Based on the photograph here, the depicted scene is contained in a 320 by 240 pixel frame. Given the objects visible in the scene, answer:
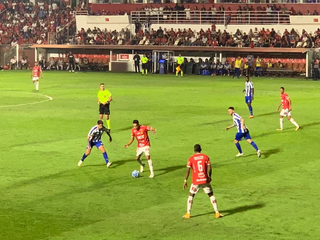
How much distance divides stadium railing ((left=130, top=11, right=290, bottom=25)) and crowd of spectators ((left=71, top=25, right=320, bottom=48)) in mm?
1630

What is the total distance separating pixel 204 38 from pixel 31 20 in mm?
30591

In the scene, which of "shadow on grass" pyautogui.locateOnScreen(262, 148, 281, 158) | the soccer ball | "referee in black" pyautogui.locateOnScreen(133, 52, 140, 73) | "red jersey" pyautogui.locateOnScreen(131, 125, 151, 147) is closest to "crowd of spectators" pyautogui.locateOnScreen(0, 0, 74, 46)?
→ "referee in black" pyautogui.locateOnScreen(133, 52, 140, 73)

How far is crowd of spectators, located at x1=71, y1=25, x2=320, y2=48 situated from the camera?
64.6m

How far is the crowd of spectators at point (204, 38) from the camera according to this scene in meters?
64.6

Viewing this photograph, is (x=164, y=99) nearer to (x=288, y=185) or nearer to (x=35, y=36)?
(x=288, y=185)

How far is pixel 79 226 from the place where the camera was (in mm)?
15703

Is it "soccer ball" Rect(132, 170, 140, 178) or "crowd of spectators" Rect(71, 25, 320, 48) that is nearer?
"soccer ball" Rect(132, 170, 140, 178)

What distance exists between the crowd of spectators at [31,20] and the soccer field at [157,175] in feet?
143

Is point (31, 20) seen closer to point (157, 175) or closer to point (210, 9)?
point (210, 9)

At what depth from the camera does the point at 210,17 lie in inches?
2862

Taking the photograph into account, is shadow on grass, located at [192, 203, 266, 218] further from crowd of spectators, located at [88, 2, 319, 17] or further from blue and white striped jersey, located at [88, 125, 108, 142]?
crowd of spectators, located at [88, 2, 319, 17]

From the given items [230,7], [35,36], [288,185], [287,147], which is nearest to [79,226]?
[288,185]

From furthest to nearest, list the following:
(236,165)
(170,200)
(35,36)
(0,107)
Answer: (35,36) → (0,107) → (236,165) → (170,200)

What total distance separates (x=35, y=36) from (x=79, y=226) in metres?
71.6
